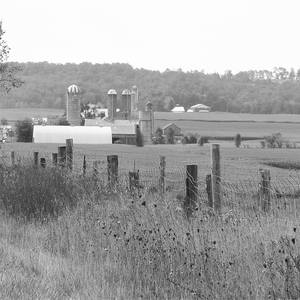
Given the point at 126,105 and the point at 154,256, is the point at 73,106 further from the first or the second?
the point at 154,256

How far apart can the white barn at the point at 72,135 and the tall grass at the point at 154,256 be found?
9485cm

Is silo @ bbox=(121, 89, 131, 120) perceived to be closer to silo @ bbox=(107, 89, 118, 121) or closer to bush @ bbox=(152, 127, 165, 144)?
silo @ bbox=(107, 89, 118, 121)

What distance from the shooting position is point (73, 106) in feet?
436

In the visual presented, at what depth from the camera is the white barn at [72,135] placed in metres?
105

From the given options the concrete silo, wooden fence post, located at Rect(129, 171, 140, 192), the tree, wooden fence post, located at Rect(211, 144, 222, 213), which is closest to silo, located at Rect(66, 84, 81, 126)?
the concrete silo

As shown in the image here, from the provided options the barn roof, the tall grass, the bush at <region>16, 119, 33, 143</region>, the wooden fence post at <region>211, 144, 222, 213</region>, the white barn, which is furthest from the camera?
the barn roof

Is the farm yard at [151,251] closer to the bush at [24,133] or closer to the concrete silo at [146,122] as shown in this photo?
the bush at [24,133]

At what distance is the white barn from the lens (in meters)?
105

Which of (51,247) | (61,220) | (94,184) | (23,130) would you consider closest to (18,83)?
(94,184)

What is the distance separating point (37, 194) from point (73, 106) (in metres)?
122

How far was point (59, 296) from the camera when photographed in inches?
269

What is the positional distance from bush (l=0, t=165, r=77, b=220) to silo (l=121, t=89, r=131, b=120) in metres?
131

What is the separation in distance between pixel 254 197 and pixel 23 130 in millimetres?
98999

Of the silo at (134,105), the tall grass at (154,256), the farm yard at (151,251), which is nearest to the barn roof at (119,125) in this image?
the silo at (134,105)
